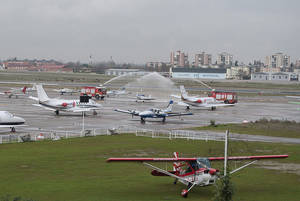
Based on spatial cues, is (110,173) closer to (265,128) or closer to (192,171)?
(192,171)

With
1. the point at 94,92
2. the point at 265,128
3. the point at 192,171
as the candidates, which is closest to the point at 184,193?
the point at 192,171

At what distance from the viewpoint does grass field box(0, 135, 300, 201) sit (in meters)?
28.2

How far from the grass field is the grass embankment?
10.9 metres

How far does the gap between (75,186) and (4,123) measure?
98.2ft

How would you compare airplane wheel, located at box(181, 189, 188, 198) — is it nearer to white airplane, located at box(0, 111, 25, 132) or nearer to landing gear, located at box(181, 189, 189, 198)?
landing gear, located at box(181, 189, 189, 198)

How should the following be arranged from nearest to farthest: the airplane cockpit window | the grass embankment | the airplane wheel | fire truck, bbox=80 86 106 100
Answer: the airplane cockpit window < the airplane wheel < the grass embankment < fire truck, bbox=80 86 106 100

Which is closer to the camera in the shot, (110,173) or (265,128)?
(110,173)

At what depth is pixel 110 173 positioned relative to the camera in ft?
114

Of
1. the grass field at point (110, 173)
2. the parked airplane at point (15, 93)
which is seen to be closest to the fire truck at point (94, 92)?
the parked airplane at point (15, 93)

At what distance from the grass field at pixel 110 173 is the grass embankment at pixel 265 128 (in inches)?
428

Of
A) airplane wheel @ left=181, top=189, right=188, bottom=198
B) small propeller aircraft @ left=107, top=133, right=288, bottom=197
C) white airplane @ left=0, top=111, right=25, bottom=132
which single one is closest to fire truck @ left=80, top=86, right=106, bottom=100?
white airplane @ left=0, top=111, right=25, bottom=132

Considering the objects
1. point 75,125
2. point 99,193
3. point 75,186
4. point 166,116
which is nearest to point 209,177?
point 99,193

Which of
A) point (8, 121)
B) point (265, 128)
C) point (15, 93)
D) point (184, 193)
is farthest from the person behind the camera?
point (15, 93)

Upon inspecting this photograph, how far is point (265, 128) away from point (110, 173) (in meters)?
38.3
